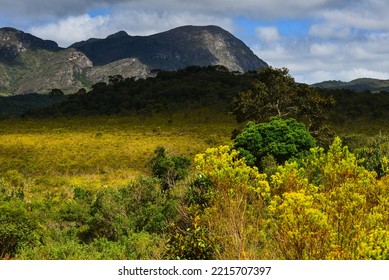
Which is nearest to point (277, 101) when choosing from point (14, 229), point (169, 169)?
point (169, 169)

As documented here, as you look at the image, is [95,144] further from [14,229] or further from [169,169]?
[14,229]

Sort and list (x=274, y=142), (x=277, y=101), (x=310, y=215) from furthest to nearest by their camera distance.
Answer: (x=277, y=101), (x=274, y=142), (x=310, y=215)

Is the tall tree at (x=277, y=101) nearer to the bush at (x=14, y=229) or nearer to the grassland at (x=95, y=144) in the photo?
the grassland at (x=95, y=144)

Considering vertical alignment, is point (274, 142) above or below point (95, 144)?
above

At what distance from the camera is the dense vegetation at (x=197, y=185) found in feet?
24.9

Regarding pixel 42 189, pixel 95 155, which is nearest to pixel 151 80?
pixel 95 155

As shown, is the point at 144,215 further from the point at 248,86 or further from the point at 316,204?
the point at 248,86

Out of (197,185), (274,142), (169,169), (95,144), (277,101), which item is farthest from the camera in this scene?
(95,144)

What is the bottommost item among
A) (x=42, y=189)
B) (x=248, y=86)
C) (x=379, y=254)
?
(x=42, y=189)

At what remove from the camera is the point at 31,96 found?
187 m

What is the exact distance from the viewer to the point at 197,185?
19016 mm

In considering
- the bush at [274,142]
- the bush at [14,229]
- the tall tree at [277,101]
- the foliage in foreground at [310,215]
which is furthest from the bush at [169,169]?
the foliage in foreground at [310,215]

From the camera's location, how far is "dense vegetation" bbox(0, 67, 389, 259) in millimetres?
7594

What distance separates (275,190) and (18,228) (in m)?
12.1
